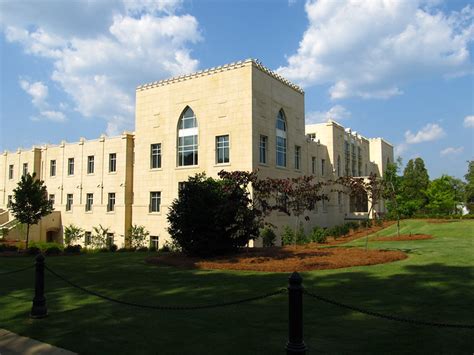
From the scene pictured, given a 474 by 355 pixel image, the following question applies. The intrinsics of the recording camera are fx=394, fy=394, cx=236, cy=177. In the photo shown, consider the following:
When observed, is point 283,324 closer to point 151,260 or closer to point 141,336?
point 141,336

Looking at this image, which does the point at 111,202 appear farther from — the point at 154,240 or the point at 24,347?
the point at 24,347

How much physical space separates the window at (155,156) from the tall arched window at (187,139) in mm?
2300

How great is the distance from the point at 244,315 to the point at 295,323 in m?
2.72

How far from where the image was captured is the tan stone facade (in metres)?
29.8

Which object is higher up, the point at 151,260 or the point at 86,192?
the point at 86,192

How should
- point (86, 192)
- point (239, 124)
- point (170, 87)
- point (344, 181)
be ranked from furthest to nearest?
point (86, 192) → point (170, 87) → point (239, 124) → point (344, 181)

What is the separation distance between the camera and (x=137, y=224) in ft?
112

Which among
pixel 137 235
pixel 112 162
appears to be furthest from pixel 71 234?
pixel 137 235

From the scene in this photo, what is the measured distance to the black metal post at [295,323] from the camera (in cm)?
498

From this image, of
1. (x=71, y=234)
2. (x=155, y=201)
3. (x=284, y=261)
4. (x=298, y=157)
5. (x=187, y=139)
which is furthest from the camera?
(x=71, y=234)

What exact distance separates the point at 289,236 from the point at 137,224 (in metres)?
14.4

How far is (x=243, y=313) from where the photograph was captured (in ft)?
25.5

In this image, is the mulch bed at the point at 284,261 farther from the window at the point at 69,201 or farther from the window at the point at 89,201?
the window at the point at 69,201

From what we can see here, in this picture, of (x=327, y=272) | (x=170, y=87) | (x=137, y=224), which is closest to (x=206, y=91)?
(x=170, y=87)
